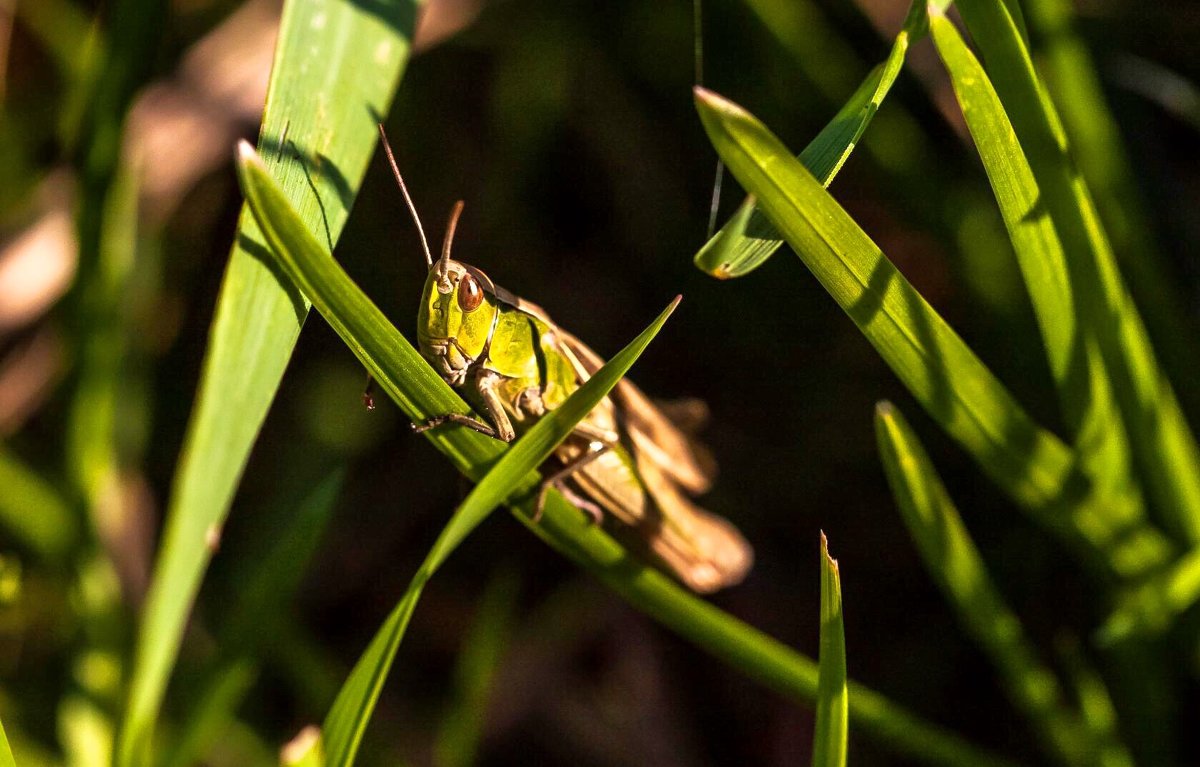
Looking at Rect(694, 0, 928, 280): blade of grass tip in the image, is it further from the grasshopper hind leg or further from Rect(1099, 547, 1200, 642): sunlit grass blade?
Rect(1099, 547, 1200, 642): sunlit grass blade

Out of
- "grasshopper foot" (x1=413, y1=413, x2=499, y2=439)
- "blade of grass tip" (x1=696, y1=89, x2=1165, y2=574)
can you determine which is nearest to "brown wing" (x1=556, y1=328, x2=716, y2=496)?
"grasshopper foot" (x1=413, y1=413, x2=499, y2=439)

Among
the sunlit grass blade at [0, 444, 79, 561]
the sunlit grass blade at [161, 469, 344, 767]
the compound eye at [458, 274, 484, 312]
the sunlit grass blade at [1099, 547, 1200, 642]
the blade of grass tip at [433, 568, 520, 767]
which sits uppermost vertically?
the sunlit grass blade at [0, 444, 79, 561]

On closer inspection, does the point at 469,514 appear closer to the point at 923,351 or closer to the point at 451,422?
the point at 451,422

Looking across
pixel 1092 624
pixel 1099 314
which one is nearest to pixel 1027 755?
pixel 1092 624

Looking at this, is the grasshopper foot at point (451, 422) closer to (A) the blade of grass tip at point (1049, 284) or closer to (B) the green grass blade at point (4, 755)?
(B) the green grass blade at point (4, 755)

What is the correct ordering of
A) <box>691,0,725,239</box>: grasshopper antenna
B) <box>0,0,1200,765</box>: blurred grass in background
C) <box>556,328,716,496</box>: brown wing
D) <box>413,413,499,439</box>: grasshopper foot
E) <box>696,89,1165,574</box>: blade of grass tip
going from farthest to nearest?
<box>0,0,1200,765</box>: blurred grass in background, <box>556,328,716,496</box>: brown wing, <box>691,0,725,239</box>: grasshopper antenna, <box>413,413,499,439</box>: grasshopper foot, <box>696,89,1165,574</box>: blade of grass tip

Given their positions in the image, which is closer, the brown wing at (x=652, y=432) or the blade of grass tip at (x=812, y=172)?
the blade of grass tip at (x=812, y=172)

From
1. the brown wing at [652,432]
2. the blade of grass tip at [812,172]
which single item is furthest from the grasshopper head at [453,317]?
Answer: the blade of grass tip at [812,172]
